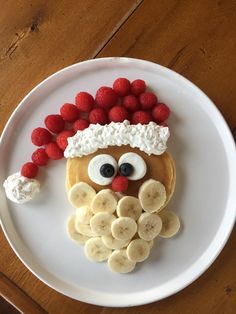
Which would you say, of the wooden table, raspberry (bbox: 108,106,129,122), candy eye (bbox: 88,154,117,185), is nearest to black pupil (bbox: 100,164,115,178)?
candy eye (bbox: 88,154,117,185)

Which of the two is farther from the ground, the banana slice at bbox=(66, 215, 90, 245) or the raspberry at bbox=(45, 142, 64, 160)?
the raspberry at bbox=(45, 142, 64, 160)

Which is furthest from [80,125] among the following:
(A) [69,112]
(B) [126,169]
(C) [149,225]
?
(C) [149,225]

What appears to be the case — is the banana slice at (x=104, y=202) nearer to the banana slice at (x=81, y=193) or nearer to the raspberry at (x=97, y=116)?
the banana slice at (x=81, y=193)

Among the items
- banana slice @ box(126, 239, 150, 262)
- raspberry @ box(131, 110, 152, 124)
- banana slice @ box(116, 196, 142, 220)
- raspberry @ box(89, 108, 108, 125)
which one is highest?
raspberry @ box(131, 110, 152, 124)

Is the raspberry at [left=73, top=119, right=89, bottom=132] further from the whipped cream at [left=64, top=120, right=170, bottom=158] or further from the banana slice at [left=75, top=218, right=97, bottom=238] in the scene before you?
the banana slice at [left=75, top=218, right=97, bottom=238]

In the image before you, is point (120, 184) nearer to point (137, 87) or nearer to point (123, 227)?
point (123, 227)

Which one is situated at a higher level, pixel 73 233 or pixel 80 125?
pixel 80 125

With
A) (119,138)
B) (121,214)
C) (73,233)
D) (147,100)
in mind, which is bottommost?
(73,233)
